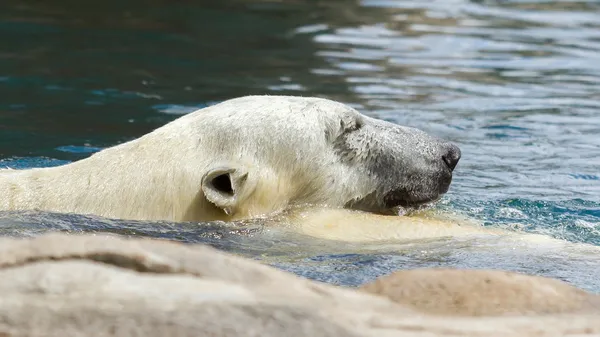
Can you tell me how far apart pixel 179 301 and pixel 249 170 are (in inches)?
109

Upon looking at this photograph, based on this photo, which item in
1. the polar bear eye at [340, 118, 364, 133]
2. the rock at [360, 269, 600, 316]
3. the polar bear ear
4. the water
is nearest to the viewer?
the rock at [360, 269, 600, 316]

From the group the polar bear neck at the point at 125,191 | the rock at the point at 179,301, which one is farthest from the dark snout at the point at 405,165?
the rock at the point at 179,301

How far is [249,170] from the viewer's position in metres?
4.96

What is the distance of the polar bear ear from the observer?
4.85 meters

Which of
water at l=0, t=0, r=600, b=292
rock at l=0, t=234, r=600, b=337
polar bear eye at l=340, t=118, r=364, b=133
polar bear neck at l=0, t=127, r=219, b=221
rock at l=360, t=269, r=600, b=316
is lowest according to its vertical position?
water at l=0, t=0, r=600, b=292

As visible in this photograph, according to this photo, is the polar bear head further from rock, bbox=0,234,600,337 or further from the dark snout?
rock, bbox=0,234,600,337

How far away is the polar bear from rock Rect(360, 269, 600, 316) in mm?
2203

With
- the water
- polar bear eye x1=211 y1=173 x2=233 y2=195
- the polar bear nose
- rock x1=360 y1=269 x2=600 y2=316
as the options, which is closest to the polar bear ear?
polar bear eye x1=211 y1=173 x2=233 y2=195

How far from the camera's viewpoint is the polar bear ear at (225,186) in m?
4.85

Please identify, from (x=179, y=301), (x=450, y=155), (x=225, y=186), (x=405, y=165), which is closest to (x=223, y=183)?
(x=225, y=186)

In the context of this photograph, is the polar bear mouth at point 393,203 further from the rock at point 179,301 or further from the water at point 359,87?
the rock at point 179,301

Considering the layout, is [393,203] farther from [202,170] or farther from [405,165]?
[202,170]

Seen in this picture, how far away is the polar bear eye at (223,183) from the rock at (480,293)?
2.16 metres

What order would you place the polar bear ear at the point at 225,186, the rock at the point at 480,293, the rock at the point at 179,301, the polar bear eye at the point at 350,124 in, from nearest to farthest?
the rock at the point at 179,301 < the rock at the point at 480,293 < the polar bear ear at the point at 225,186 < the polar bear eye at the point at 350,124
